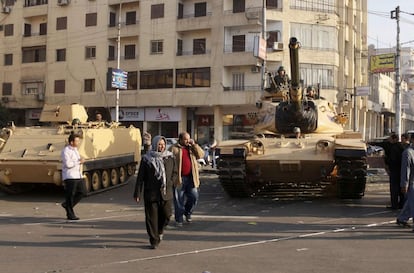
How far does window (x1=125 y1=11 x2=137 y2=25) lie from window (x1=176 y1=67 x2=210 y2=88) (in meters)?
5.72

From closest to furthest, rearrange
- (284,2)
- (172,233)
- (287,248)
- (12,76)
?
(287,248)
(172,233)
(284,2)
(12,76)

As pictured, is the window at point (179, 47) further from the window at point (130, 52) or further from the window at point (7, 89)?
the window at point (7, 89)

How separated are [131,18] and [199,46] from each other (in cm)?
636

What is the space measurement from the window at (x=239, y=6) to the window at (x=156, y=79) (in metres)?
6.11

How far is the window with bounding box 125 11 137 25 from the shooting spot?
133 feet

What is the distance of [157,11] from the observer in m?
39.2

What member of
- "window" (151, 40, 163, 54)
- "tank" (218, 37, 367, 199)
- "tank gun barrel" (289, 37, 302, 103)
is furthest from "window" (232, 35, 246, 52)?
"tank gun barrel" (289, 37, 302, 103)

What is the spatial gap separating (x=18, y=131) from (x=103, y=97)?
27.2 meters

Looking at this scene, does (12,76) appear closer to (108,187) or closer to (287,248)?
(108,187)

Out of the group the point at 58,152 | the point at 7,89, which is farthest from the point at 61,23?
the point at 58,152

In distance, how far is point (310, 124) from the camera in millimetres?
12789

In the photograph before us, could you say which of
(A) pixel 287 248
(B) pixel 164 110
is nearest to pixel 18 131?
(A) pixel 287 248

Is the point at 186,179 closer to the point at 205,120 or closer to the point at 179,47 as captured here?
the point at 205,120

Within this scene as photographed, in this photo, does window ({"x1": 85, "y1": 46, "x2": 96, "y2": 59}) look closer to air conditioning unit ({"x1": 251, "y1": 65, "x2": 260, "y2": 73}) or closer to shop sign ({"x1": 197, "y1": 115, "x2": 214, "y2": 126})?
shop sign ({"x1": 197, "y1": 115, "x2": 214, "y2": 126})
